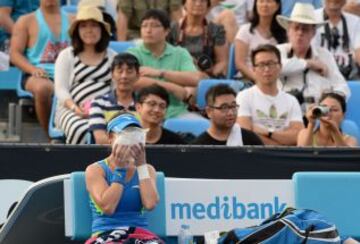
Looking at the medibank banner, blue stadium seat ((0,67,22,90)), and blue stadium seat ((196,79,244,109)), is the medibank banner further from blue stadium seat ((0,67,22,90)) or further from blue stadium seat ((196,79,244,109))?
blue stadium seat ((0,67,22,90))

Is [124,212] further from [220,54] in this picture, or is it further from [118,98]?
[220,54]

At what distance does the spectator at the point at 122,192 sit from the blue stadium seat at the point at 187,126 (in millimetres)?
2044

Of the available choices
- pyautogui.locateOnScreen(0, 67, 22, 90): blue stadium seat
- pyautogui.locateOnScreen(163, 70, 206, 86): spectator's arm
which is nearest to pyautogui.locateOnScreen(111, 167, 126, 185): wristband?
pyautogui.locateOnScreen(163, 70, 206, 86): spectator's arm

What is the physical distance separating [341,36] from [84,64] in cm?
242

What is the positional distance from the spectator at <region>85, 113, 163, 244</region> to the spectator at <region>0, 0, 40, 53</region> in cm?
403

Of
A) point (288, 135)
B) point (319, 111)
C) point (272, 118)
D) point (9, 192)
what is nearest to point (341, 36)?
point (272, 118)

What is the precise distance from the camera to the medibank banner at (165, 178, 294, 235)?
702 cm

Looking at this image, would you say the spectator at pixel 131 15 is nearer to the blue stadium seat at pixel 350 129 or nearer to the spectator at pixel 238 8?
the spectator at pixel 238 8

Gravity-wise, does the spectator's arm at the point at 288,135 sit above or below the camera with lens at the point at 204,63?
below

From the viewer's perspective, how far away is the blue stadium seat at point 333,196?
7098 millimetres

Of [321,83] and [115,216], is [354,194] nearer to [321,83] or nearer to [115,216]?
[115,216]

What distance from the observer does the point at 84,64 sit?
9.34 m

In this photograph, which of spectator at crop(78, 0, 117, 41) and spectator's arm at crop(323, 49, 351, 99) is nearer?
spectator's arm at crop(323, 49, 351, 99)

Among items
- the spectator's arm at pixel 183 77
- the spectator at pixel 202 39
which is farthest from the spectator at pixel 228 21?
the spectator's arm at pixel 183 77
